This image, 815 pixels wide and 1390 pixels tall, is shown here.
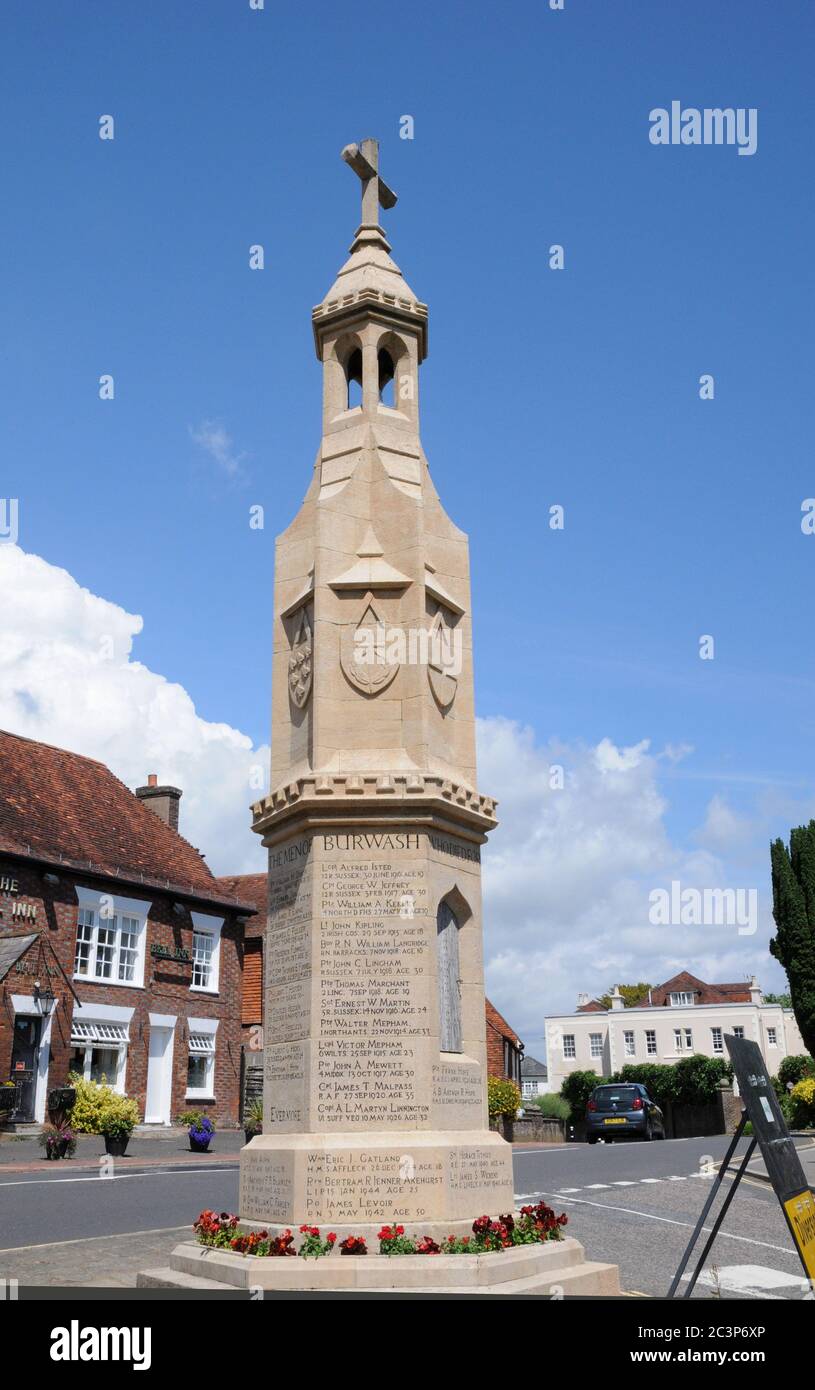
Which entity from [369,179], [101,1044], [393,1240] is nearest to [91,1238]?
[393,1240]

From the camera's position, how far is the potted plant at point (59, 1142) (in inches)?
868

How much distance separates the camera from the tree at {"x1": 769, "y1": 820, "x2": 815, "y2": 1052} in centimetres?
3603

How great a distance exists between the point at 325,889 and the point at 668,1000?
7467cm

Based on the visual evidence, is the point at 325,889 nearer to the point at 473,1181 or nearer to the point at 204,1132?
the point at 473,1181

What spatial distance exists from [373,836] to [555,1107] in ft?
155

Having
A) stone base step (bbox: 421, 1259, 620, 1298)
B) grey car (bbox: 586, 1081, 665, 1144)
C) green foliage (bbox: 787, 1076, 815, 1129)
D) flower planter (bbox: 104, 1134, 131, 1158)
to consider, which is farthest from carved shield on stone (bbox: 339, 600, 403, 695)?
green foliage (bbox: 787, 1076, 815, 1129)

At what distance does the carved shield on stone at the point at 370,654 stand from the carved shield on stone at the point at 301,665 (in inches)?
14.0

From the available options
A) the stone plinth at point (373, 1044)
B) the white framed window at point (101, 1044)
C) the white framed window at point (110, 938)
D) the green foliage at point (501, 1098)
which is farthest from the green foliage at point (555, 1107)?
the stone plinth at point (373, 1044)

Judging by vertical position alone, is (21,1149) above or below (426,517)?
below

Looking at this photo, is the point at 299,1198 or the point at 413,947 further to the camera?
the point at 413,947

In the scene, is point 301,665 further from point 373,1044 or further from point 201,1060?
point 201,1060

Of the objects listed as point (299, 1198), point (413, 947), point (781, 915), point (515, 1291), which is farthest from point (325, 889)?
point (781, 915)

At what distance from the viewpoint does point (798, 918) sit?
120ft

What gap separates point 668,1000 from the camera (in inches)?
3095
